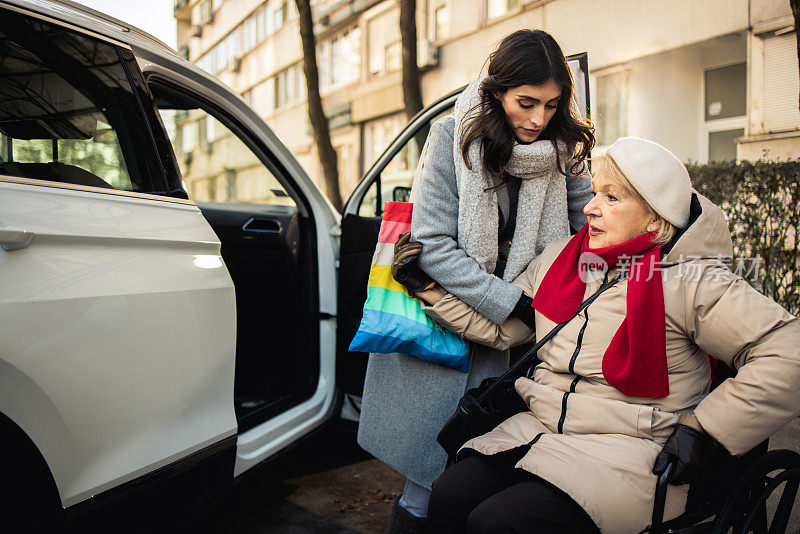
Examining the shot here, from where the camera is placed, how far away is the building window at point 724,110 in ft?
29.5

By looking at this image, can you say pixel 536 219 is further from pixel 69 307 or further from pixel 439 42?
pixel 439 42

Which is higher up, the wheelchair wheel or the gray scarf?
the gray scarf

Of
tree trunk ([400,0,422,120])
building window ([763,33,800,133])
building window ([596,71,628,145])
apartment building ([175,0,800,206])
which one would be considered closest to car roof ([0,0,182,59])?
apartment building ([175,0,800,206])

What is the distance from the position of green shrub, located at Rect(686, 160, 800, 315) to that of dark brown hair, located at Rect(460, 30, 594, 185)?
7.30 feet

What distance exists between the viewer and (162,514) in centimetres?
200

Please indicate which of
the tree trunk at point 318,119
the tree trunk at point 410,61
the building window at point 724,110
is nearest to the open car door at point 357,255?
the tree trunk at point 410,61

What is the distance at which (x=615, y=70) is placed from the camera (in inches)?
400

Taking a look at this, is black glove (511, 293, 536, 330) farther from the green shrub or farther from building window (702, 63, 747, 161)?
building window (702, 63, 747, 161)

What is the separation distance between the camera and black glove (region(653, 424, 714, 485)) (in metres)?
1.59

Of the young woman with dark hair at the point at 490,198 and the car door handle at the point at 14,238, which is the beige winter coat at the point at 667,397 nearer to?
the young woman with dark hair at the point at 490,198

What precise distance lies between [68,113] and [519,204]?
4.85ft

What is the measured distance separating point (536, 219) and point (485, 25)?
37.1ft

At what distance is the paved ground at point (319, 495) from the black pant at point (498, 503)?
1.04 metres

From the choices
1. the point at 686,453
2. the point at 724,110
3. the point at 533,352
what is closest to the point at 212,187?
the point at 533,352
